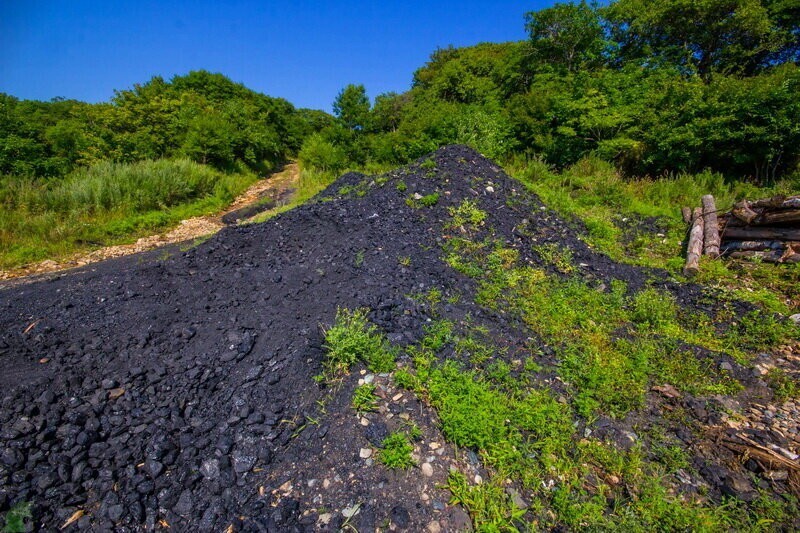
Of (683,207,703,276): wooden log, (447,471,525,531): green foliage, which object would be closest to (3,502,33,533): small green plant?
(447,471,525,531): green foliage

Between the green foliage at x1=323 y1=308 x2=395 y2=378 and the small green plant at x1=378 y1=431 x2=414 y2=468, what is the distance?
0.64 meters

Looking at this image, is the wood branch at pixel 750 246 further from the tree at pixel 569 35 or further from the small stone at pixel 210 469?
the tree at pixel 569 35

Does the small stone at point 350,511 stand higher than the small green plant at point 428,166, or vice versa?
the small green plant at point 428,166

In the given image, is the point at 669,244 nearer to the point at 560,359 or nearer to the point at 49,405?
the point at 560,359

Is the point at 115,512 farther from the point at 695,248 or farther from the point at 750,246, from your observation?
the point at 750,246

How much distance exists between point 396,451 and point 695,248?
6.14 metres

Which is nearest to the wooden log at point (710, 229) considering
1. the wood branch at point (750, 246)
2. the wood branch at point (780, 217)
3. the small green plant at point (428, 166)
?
the wood branch at point (750, 246)

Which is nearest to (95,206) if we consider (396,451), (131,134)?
(131,134)

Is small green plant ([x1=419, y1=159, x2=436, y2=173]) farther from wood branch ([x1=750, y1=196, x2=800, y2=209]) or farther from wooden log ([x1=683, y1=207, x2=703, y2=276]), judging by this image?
wood branch ([x1=750, y1=196, x2=800, y2=209])

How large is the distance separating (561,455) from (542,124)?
36.3ft

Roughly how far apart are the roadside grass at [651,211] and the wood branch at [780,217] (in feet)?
2.58

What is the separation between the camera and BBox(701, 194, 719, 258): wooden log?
18.5ft

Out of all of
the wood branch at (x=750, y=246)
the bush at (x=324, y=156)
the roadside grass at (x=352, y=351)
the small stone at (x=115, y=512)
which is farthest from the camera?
the bush at (x=324, y=156)

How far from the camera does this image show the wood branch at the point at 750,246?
17.3ft
